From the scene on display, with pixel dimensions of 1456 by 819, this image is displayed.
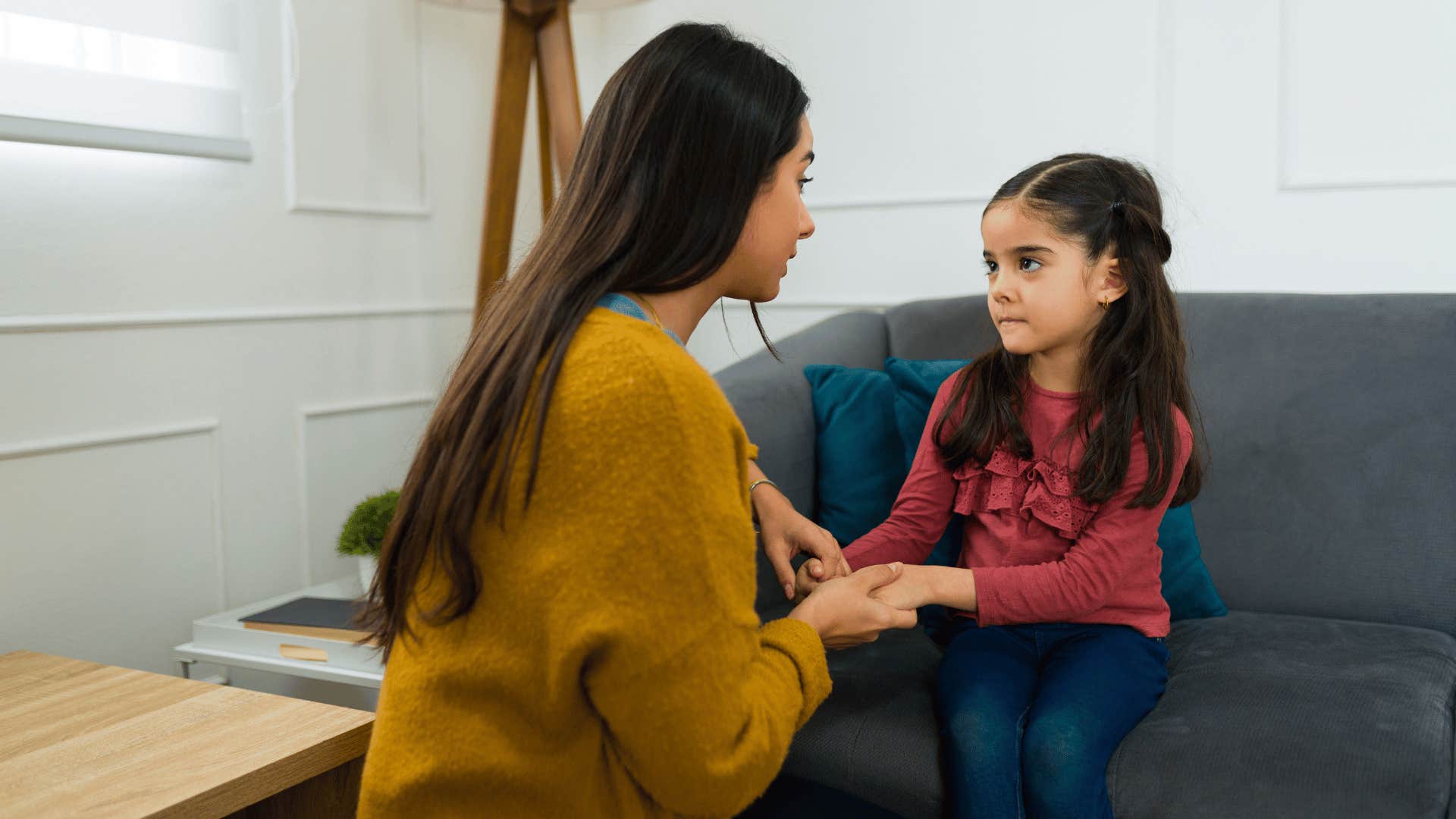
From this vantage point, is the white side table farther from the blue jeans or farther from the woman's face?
the woman's face

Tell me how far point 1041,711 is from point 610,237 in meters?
0.74

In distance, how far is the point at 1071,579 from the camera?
1.37 m

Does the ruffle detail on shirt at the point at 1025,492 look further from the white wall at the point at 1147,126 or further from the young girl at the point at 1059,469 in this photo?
the white wall at the point at 1147,126

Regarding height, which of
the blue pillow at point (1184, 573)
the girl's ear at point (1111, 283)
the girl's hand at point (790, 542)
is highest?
the girl's ear at point (1111, 283)

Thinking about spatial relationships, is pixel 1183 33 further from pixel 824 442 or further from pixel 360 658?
pixel 360 658

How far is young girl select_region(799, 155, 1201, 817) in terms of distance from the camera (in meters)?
1.34

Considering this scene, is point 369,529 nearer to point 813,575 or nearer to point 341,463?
point 341,463

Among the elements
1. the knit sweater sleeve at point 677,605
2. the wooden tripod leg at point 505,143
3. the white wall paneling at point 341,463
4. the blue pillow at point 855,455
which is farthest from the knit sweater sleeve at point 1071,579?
the white wall paneling at point 341,463

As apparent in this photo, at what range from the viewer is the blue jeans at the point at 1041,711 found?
118 centimetres

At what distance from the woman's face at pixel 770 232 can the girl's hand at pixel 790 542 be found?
413 mm

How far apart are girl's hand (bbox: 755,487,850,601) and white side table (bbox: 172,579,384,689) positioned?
64 cm

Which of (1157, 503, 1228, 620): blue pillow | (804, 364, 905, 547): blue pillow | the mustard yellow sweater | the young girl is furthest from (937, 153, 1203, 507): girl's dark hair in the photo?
the mustard yellow sweater

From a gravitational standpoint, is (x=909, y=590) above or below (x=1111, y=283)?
below

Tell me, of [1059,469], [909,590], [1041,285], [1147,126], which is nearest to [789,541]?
[909,590]
